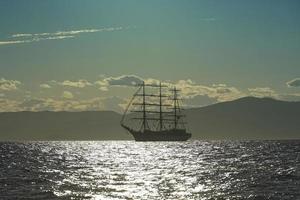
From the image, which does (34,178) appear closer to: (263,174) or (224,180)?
(224,180)

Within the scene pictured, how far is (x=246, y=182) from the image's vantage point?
57094mm

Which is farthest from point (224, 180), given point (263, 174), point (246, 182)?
point (263, 174)

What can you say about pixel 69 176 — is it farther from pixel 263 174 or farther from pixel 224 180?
pixel 263 174

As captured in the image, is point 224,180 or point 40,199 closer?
point 40,199

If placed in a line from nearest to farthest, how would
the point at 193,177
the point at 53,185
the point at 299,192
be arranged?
1. the point at 299,192
2. the point at 53,185
3. the point at 193,177

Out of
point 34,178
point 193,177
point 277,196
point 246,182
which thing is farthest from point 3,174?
point 277,196

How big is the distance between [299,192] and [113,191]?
1555 cm

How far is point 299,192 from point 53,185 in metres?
22.8

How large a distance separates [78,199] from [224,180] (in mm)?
20151

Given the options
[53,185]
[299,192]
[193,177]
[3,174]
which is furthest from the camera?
[3,174]

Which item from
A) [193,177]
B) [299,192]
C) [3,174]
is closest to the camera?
[299,192]

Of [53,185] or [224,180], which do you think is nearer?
[53,185]

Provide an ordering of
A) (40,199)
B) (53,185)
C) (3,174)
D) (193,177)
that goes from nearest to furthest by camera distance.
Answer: (40,199) < (53,185) < (193,177) < (3,174)

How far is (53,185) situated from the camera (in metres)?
54.8
